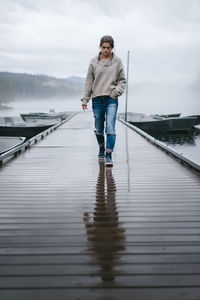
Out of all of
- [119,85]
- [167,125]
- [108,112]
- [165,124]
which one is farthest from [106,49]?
[167,125]

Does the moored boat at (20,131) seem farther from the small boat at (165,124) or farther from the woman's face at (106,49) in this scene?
the woman's face at (106,49)

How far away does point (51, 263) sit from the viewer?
2094 mm

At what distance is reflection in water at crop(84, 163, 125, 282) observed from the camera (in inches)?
81.6

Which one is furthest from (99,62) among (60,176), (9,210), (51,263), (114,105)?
(51,263)

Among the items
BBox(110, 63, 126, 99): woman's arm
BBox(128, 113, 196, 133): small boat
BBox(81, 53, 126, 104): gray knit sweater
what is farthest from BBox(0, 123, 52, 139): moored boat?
BBox(110, 63, 126, 99): woman's arm

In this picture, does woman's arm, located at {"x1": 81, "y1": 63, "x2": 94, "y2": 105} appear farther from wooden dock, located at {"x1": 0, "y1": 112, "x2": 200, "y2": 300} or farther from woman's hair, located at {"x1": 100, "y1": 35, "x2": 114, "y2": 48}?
wooden dock, located at {"x1": 0, "y1": 112, "x2": 200, "y2": 300}

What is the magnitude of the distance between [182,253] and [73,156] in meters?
4.84

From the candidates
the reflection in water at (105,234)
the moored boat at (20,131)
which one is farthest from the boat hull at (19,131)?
the reflection in water at (105,234)

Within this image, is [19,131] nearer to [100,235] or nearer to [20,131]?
[20,131]

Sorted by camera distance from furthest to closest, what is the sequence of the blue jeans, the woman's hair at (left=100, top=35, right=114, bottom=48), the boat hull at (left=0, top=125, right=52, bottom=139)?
1. the boat hull at (left=0, top=125, right=52, bottom=139)
2. the blue jeans
3. the woman's hair at (left=100, top=35, right=114, bottom=48)

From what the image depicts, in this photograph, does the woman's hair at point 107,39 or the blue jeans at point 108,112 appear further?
the blue jeans at point 108,112

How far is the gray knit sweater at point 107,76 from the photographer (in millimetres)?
5031

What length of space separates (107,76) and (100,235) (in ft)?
10.1

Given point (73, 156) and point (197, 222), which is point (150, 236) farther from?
point (73, 156)
